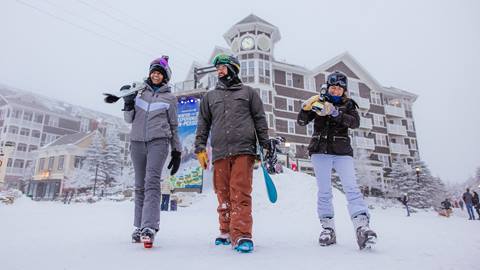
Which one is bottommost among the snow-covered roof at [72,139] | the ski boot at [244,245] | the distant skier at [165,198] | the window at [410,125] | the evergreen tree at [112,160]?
the ski boot at [244,245]

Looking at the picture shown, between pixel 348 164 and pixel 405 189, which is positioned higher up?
pixel 405 189

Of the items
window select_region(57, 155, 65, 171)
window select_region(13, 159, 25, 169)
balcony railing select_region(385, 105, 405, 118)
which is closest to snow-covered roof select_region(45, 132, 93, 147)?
window select_region(57, 155, 65, 171)

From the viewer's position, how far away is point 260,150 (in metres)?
Result: 3.53

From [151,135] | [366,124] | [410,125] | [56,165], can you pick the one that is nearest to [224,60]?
[151,135]

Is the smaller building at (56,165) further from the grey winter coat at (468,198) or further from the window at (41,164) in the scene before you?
the grey winter coat at (468,198)

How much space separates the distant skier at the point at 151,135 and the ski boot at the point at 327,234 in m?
1.91

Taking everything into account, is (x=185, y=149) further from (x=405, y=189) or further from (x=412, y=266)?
(x=405, y=189)

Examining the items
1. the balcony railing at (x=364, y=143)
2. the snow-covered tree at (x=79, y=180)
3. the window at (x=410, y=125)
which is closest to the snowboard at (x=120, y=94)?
the balcony railing at (x=364, y=143)

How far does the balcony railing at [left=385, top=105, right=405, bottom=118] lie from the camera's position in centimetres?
4072

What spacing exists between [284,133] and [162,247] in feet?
97.0

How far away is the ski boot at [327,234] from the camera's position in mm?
3420

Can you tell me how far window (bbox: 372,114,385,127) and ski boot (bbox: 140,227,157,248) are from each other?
40322mm

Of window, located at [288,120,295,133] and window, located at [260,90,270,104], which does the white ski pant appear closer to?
window, located at [260,90,270,104]

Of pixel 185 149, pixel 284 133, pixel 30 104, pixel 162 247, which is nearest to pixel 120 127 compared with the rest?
pixel 30 104
